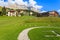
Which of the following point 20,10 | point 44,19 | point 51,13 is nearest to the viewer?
point 44,19

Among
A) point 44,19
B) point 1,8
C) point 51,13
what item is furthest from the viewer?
point 1,8

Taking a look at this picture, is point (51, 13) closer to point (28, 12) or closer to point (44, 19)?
point (28, 12)

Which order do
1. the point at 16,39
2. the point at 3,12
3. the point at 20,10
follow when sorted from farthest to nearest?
the point at 20,10 < the point at 3,12 < the point at 16,39

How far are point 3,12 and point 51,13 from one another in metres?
21.7

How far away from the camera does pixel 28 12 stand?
84.2 metres

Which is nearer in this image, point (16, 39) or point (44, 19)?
point (16, 39)

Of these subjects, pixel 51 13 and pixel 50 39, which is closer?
pixel 50 39

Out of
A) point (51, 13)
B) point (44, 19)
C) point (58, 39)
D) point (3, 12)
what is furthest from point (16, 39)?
point (3, 12)

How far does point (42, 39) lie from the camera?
51.7ft

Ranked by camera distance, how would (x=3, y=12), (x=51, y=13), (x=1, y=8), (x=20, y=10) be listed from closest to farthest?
(x=51, y=13)
(x=3, y=12)
(x=1, y=8)
(x=20, y=10)

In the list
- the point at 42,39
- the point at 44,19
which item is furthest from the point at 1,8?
the point at 42,39

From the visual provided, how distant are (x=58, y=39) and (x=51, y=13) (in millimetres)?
58148

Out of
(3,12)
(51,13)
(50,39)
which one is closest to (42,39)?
(50,39)

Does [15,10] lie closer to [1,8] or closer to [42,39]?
[1,8]
